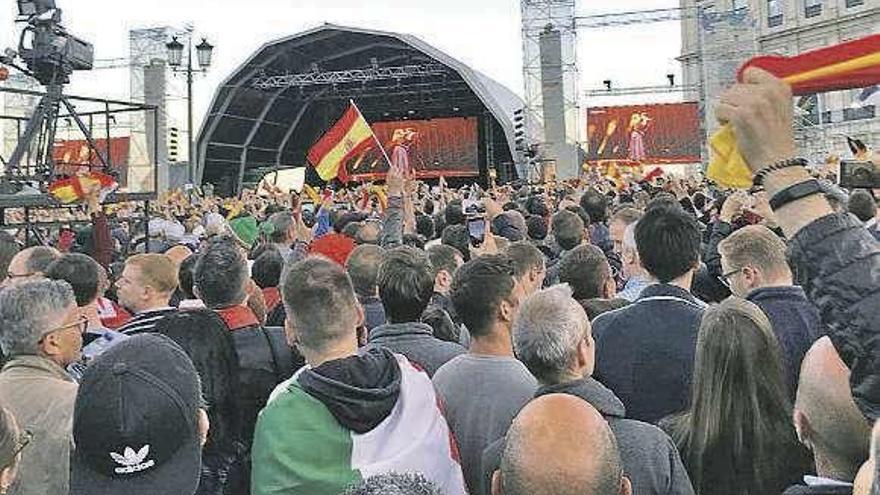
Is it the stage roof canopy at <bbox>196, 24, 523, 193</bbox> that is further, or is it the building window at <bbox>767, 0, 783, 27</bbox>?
A: the building window at <bbox>767, 0, 783, 27</bbox>

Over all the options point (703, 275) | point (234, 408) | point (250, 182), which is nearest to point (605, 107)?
point (250, 182)

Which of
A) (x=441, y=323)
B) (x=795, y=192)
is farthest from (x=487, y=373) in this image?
(x=795, y=192)

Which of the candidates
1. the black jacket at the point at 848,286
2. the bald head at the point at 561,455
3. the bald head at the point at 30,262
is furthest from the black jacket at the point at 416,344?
the bald head at the point at 30,262

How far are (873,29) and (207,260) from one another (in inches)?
2075

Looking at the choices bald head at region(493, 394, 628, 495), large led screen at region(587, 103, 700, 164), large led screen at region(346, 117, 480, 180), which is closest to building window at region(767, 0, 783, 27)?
large led screen at region(587, 103, 700, 164)

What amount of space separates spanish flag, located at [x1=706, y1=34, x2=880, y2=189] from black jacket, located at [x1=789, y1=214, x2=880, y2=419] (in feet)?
0.68

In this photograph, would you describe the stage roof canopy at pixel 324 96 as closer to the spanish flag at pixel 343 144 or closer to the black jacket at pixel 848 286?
the spanish flag at pixel 343 144

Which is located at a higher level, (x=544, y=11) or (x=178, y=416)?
(x=544, y=11)

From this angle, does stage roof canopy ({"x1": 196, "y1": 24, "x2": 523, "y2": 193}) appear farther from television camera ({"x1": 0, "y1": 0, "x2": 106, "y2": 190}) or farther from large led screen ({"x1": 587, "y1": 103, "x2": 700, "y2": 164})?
television camera ({"x1": 0, "y1": 0, "x2": 106, "y2": 190})

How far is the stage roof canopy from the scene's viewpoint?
3269cm

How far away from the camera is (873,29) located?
49781mm

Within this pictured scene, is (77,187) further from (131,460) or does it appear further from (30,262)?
(131,460)

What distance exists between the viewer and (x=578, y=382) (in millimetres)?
2709

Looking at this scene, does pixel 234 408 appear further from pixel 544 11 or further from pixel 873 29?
pixel 873 29
